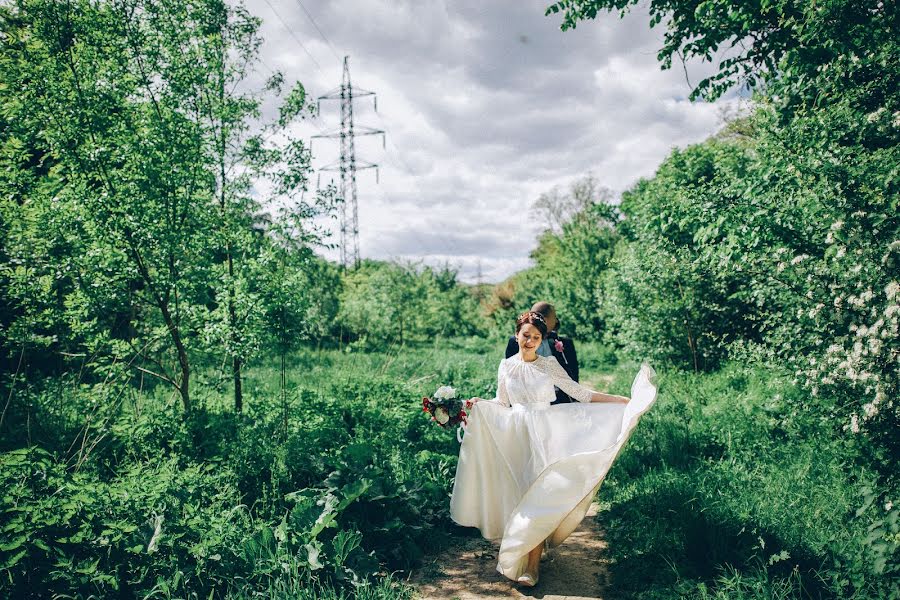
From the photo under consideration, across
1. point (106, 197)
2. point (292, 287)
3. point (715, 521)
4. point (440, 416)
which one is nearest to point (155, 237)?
point (106, 197)

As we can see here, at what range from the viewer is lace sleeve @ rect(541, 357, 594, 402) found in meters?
4.27

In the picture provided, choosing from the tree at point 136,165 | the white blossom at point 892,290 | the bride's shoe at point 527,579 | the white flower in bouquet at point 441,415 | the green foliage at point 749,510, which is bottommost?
the bride's shoe at point 527,579

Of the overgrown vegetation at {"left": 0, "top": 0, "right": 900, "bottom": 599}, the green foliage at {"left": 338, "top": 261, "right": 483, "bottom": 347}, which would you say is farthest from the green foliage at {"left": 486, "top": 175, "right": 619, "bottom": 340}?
the overgrown vegetation at {"left": 0, "top": 0, "right": 900, "bottom": 599}

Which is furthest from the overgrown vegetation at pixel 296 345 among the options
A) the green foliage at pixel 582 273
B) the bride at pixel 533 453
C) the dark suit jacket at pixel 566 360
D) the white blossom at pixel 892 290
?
the green foliage at pixel 582 273

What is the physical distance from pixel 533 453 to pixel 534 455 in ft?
0.06

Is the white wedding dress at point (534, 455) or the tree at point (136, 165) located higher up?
the tree at point (136, 165)

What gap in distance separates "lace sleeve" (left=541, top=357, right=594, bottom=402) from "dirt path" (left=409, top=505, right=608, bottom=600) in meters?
1.42

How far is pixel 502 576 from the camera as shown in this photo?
13.7ft

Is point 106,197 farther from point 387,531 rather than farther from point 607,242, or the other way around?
point 607,242

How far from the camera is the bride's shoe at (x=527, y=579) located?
3871 mm

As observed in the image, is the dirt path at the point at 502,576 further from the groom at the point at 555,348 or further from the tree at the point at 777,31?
the tree at the point at 777,31

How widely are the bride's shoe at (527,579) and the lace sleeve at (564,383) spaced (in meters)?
1.44

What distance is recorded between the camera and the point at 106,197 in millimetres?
5344

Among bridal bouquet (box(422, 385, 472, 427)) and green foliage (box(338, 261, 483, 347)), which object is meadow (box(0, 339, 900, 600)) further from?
green foliage (box(338, 261, 483, 347))
